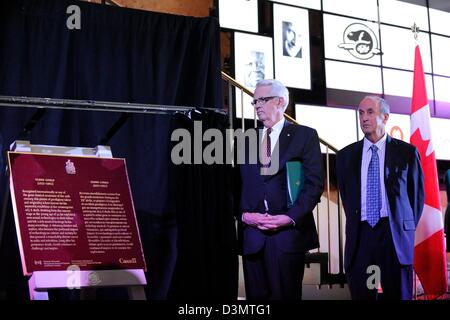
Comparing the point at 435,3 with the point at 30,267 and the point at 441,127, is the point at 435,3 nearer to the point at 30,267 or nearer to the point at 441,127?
the point at 441,127

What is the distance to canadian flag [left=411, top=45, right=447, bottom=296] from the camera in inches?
180

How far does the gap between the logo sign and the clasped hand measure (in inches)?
Result: 157

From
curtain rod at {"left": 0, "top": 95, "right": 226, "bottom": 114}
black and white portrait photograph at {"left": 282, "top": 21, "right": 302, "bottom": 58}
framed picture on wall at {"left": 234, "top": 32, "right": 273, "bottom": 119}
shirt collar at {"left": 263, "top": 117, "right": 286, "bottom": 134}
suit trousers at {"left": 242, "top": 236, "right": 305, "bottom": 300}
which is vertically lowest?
suit trousers at {"left": 242, "top": 236, "right": 305, "bottom": 300}

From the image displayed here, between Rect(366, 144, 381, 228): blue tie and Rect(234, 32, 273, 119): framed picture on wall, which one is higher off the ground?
Rect(234, 32, 273, 119): framed picture on wall

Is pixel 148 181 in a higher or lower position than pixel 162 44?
lower

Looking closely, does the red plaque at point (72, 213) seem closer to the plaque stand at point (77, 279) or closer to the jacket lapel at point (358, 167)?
the plaque stand at point (77, 279)

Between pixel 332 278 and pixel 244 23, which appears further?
pixel 244 23

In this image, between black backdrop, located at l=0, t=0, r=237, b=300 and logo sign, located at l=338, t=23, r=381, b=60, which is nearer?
black backdrop, located at l=0, t=0, r=237, b=300

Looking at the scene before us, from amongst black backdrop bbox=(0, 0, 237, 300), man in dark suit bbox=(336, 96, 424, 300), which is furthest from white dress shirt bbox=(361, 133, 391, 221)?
black backdrop bbox=(0, 0, 237, 300)

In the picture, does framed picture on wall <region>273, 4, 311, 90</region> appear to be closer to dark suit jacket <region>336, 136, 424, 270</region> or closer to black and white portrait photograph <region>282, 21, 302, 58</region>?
black and white portrait photograph <region>282, 21, 302, 58</region>

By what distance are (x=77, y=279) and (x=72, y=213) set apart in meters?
0.31

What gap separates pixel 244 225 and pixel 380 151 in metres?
0.90

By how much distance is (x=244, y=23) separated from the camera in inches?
249

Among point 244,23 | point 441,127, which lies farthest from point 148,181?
point 441,127
